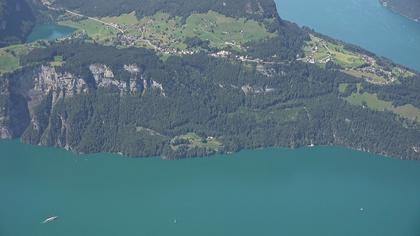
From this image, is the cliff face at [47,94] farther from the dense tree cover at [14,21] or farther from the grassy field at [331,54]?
the grassy field at [331,54]

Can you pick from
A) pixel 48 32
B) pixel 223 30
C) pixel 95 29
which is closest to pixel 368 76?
pixel 223 30

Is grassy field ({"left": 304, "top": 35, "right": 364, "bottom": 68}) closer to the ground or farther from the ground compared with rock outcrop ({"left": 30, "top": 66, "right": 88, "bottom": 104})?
farther from the ground

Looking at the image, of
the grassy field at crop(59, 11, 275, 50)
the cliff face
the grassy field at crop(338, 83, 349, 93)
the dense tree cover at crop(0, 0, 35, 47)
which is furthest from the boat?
the grassy field at crop(338, 83, 349, 93)

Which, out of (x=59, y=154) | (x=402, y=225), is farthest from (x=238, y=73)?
(x=402, y=225)

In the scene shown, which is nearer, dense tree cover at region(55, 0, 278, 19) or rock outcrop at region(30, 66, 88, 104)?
rock outcrop at region(30, 66, 88, 104)

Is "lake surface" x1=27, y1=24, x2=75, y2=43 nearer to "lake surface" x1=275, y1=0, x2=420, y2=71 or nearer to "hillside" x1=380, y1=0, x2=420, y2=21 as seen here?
"lake surface" x1=275, y1=0, x2=420, y2=71

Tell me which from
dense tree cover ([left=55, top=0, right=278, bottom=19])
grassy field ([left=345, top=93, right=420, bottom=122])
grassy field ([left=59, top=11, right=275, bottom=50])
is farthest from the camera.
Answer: dense tree cover ([left=55, top=0, right=278, bottom=19])

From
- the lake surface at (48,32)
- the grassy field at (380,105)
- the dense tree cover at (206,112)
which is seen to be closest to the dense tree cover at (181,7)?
the lake surface at (48,32)
